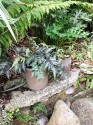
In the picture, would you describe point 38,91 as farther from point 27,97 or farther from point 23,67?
point 23,67

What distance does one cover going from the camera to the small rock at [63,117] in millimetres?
2613

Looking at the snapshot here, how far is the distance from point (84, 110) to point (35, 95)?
22.7 inches

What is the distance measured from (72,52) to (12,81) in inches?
27.8

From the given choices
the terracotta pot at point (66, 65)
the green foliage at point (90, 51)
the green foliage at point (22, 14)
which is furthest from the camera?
the green foliage at point (90, 51)

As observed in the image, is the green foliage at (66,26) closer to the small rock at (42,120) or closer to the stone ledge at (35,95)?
the stone ledge at (35,95)

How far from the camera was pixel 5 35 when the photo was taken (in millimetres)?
2393

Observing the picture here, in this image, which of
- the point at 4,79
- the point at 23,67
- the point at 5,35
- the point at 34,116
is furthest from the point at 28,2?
the point at 34,116

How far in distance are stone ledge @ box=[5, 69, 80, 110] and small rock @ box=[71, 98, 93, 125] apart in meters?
0.27

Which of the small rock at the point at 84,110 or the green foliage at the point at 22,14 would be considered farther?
the small rock at the point at 84,110

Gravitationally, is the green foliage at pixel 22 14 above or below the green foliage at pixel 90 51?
above

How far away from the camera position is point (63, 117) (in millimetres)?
2627

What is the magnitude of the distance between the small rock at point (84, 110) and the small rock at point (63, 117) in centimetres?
20

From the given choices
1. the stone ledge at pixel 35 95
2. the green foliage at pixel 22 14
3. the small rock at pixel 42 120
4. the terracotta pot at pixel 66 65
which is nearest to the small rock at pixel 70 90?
the stone ledge at pixel 35 95

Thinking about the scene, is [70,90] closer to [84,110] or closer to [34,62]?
[84,110]
